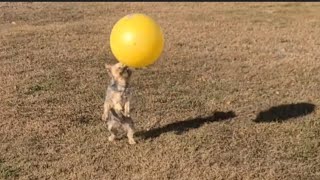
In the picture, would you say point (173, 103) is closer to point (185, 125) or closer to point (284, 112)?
point (185, 125)

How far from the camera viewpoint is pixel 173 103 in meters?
9.51

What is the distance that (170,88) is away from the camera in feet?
34.0

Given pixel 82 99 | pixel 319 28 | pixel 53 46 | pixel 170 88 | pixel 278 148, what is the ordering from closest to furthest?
pixel 278 148 → pixel 82 99 → pixel 170 88 → pixel 53 46 → pixel 319 28

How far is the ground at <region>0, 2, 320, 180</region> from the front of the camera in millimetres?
7297

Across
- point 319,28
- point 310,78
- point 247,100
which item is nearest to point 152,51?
point 247,100

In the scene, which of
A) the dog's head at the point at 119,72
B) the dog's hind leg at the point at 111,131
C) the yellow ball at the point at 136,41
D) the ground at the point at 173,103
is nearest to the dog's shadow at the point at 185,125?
the ground at the point at 173,103

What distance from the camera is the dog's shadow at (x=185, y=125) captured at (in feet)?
26.9

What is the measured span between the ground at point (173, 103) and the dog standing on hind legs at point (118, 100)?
0.27 metres

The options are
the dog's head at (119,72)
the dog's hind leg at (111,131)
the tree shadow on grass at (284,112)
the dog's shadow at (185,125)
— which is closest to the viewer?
the dog's head at (119,72)

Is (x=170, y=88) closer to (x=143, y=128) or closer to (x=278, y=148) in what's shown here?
(x=143, y=128)

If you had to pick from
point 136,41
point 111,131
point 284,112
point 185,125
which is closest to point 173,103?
point 185,125

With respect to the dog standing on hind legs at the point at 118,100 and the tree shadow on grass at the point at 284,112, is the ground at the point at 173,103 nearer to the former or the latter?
the tree shadow on grass at the point at 284,112

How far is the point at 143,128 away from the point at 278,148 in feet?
5.90

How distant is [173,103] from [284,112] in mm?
1652
